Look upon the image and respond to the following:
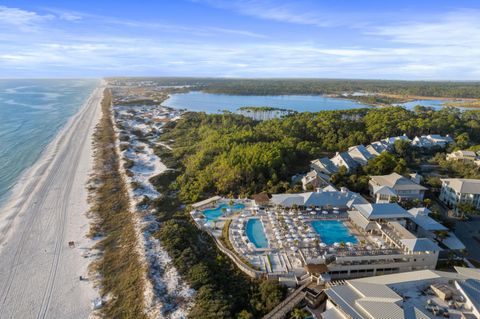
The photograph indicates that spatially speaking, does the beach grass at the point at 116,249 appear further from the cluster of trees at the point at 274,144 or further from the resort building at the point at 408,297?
the resort building at the point at 408,297

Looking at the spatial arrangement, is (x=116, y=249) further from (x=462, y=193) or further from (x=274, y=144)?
(x=462, y=193)

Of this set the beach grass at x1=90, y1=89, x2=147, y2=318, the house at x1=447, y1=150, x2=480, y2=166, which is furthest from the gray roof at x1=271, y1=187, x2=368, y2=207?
the house at x1=447, y1=150, x2=480, y2=166

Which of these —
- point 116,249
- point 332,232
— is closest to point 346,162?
point 332,232

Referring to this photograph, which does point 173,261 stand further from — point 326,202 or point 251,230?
point 326,202

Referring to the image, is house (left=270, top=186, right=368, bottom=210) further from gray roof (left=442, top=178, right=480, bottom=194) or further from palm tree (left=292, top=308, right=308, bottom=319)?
palm tree (left=292, top=308, right=308, bottom=319)

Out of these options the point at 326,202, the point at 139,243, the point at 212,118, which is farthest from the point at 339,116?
the point at 139,243

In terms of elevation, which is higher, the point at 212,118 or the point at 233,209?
the point at 212,118
